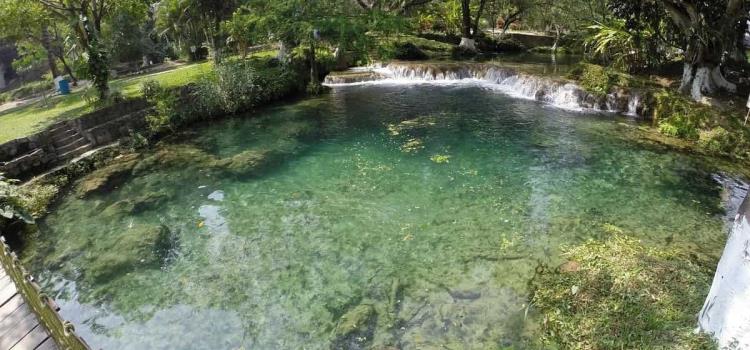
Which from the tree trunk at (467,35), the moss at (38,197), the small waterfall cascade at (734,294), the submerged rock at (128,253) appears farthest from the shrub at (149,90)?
the tree trunk at (467,35)

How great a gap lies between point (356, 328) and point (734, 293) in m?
5.60

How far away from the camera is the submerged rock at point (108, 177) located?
14.8 metres

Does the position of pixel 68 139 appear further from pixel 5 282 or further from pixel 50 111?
pixel 5 282

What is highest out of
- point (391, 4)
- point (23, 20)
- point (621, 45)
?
point (391, 4)

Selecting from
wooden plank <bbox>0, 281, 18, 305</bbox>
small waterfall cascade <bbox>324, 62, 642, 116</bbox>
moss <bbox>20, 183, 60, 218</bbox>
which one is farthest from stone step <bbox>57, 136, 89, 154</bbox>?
small waterfall cascade <bbox>324, 62, 642, 116</bbox>

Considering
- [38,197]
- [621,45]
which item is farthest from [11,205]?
[621,45]

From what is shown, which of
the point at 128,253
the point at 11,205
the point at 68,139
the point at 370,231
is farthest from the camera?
the point at 68,139

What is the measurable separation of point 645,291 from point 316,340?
561 cm

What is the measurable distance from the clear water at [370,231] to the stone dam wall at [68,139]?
2.19 meters

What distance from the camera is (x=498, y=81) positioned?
27469mm

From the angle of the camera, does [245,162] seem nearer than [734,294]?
No

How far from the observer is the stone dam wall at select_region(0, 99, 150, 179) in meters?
14.8

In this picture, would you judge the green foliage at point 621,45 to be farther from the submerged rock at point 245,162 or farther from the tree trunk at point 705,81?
the submerged rock at point 245,162

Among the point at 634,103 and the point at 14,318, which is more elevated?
the point at 14,318
